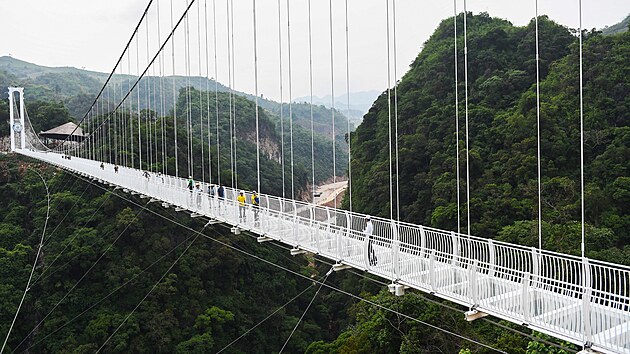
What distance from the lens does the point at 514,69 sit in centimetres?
2295

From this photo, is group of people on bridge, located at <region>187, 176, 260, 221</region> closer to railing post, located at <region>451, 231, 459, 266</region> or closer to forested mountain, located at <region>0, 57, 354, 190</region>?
railing post, located at <region>451, 231, 459, 266</region>

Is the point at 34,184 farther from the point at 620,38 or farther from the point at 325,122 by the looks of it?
the point at 325,122

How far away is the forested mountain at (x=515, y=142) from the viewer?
15.9 meters

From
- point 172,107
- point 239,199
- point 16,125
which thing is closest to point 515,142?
point 239,199

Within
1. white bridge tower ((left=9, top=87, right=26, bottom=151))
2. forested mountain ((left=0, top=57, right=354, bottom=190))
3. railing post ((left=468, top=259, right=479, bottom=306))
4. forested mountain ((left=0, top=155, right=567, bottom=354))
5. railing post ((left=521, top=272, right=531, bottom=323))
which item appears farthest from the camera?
forested mountain ((left=0, top=57, right=354, bottom=190))

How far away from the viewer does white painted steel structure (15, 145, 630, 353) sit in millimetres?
4574

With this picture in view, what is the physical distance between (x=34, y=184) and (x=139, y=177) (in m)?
15.5

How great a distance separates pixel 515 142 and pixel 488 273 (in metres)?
14.1

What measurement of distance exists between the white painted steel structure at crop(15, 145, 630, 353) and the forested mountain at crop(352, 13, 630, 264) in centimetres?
793

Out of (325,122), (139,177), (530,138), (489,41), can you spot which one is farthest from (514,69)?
(325,122)

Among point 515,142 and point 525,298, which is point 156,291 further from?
point 525,298

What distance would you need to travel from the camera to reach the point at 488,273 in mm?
5797

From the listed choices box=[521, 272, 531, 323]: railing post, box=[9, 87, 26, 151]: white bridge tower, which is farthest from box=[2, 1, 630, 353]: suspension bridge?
box=[9, 87, 26, 151]: white bridge tower

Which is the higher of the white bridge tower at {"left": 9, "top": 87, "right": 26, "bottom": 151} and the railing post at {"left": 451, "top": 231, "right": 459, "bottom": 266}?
the white bridge tower at {"left": 9, "top": 87, "right": 26, "bottom": 151}
